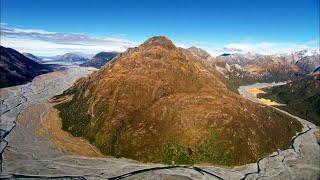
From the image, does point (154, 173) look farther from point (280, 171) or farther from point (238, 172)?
point (280, 171)

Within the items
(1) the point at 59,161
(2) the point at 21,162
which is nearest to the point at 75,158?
(1) the point at 59,161

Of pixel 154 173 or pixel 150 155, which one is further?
pixel 150 155

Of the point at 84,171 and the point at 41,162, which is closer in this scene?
the point at 84,171

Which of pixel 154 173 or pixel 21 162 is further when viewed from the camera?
pixel 21 162

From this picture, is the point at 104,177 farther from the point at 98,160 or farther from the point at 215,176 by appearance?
the point at 215,176

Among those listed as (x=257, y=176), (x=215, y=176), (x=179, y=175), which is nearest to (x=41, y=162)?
(x=179, y=175)

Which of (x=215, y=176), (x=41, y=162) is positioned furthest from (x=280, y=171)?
(x=41, y=162)

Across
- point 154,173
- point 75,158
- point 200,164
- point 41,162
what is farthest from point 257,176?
point 41,162
